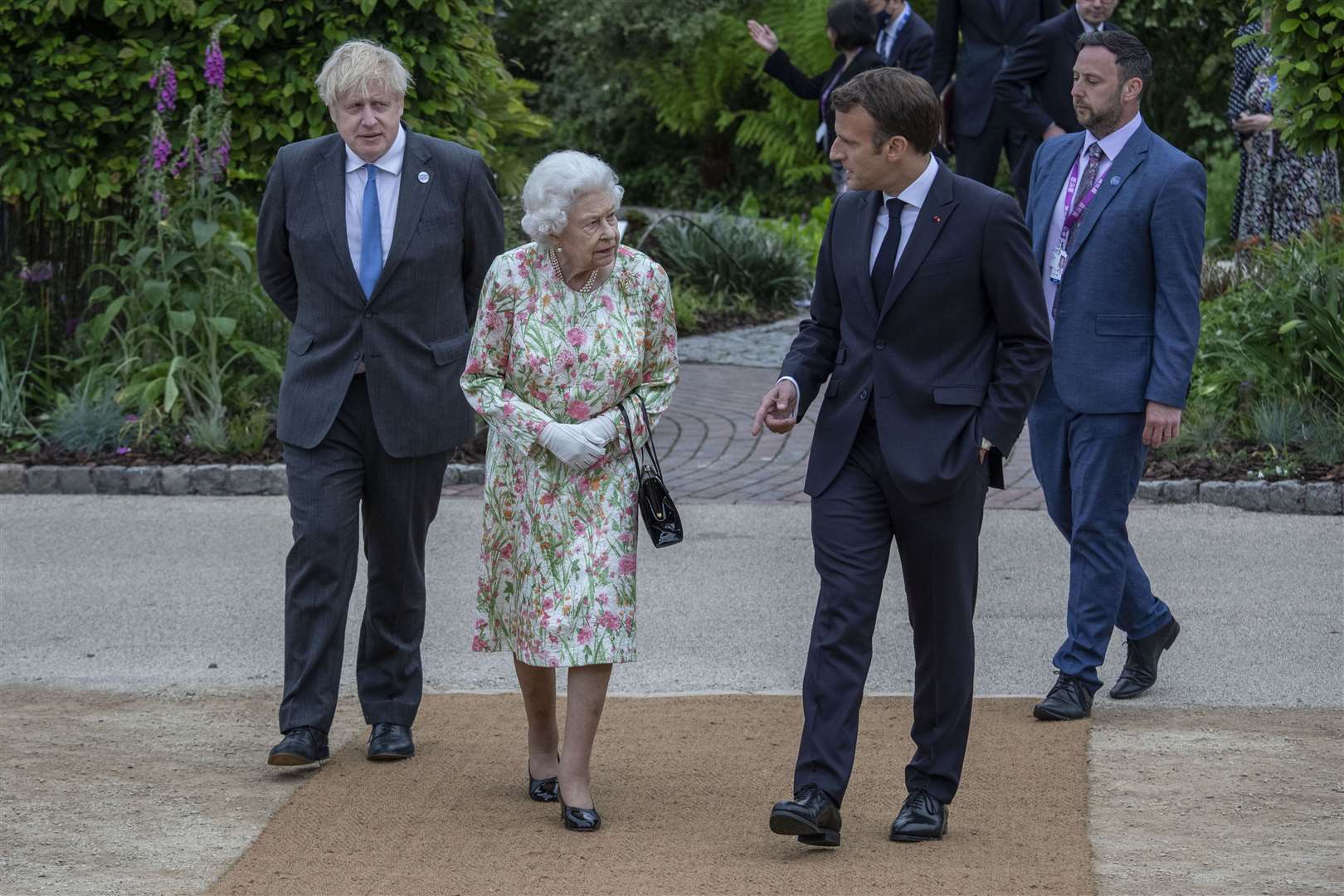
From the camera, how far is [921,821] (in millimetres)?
4688

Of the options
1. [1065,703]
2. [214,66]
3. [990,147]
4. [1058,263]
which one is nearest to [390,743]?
[1065,703]

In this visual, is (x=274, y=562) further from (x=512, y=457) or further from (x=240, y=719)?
(x=512, y=457)

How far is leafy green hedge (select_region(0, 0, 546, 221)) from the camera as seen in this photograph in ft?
34.2

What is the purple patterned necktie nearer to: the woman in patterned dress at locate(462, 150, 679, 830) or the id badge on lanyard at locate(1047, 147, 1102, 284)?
the id badge on lanyard at locate(1047, 147, 1102, 284)

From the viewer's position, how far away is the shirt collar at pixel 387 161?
18.1ft

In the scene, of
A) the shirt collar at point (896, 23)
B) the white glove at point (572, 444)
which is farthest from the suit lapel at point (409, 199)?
the shirt collar at point (896, 23)

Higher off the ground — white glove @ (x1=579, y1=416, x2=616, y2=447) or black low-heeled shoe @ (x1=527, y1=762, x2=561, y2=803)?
white glove @ (x1=579, y1=416, x2=616, y2=447)

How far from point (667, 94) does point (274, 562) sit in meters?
15.3

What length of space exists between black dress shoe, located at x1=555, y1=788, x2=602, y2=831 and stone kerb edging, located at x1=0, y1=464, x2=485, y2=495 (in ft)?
16.4

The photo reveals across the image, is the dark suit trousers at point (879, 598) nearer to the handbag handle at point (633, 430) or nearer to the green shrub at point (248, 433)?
the handbag handle at point (633, 430)

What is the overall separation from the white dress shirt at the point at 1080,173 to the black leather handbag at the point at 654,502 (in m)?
1.48

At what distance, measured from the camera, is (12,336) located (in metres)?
10.9

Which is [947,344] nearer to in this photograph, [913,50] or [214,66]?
[214,66]

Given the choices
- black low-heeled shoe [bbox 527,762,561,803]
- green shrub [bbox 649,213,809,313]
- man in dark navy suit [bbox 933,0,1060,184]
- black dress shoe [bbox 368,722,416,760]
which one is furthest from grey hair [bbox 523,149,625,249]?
green shrub [bbox 649,213,809,313]
